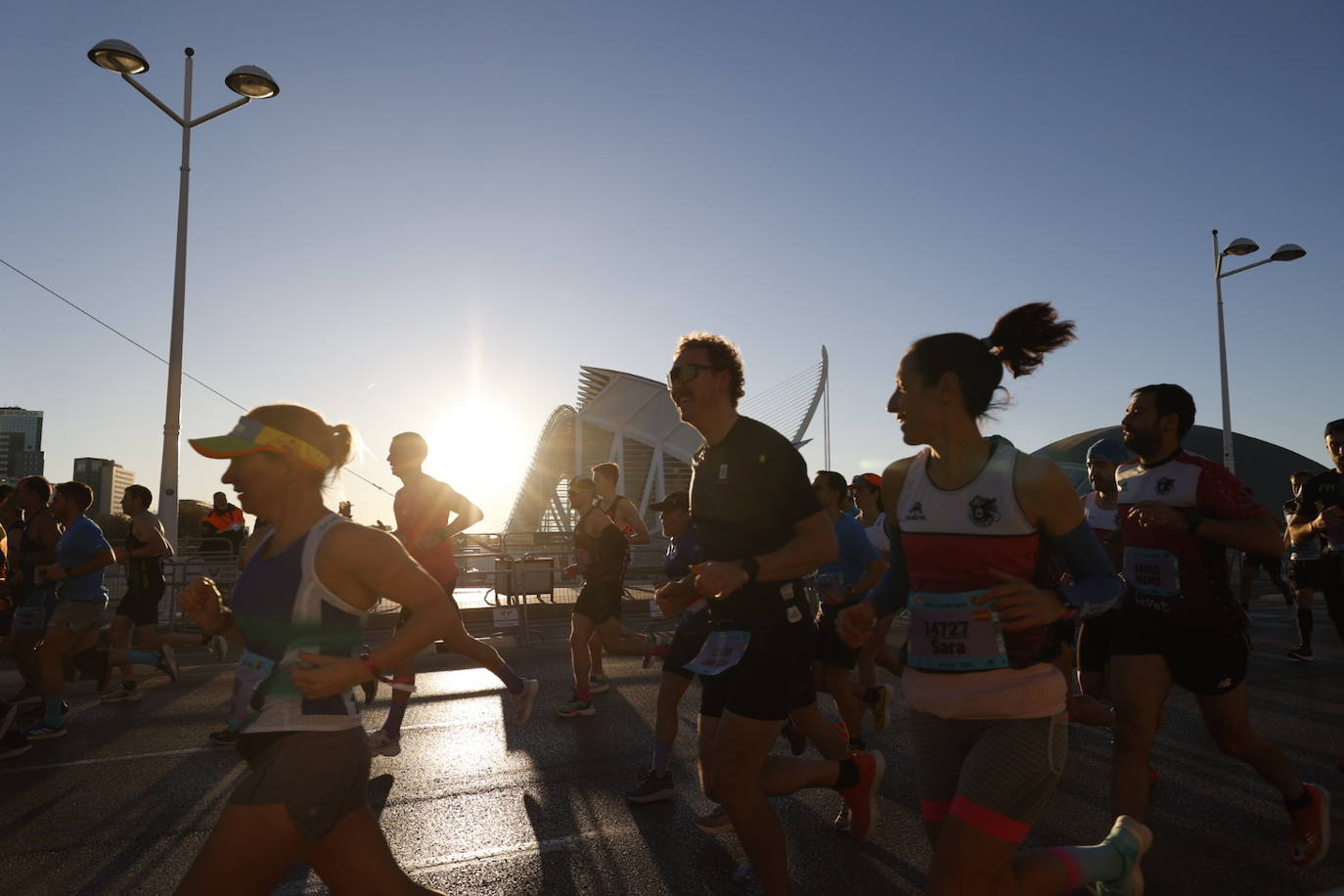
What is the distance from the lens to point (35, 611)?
6.81m

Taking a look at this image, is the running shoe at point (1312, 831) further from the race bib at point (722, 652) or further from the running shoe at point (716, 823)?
the race bib at point (722, 652)

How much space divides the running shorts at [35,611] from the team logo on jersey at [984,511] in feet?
22.2

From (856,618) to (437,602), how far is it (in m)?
1.11

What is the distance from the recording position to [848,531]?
5965mm

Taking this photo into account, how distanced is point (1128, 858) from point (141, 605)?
7.81 m

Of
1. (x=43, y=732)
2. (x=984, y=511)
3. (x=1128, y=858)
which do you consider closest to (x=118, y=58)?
(x=43, y=732)

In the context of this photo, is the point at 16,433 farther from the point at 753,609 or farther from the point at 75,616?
the point at 753,609

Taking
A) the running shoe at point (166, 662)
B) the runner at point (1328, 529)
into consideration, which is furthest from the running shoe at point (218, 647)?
the runner at point (1328, 529)

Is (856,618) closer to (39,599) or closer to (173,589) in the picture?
(39,599)

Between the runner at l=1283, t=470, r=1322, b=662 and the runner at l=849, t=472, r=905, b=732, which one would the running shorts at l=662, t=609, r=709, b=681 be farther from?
the runner at l=1283, t=470, r=1322, b=662

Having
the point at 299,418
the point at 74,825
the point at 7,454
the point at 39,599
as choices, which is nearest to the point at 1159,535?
the point at 299,418

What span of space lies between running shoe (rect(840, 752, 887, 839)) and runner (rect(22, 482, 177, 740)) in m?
5.39

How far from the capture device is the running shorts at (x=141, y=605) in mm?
7941

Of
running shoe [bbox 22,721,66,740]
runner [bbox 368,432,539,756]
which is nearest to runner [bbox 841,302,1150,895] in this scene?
runner [bbox 368,432,539,756]
